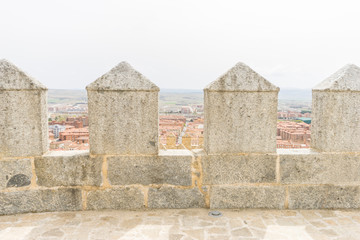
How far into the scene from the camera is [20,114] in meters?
2.99

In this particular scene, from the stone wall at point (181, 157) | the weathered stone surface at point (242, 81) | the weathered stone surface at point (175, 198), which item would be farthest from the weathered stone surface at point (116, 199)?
the weathered stone surface at point (242, 81)

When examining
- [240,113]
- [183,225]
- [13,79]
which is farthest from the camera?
[240,113]

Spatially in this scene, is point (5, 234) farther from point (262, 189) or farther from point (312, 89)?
point (312, 89)

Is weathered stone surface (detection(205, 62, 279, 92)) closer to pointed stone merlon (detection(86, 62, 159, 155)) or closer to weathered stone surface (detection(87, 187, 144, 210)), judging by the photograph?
pointed stone merlon (detection(86, 62, 159, 155))

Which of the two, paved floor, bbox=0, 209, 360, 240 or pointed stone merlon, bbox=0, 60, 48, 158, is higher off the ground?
pointed stone merlon, bbox=0, 60, 48, 158

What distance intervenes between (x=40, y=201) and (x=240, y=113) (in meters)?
2.41

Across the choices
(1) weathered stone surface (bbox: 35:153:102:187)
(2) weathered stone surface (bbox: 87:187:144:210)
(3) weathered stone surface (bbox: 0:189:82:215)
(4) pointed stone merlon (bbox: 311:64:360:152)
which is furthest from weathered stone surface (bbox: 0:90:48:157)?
(4) pointed stone merlon (bbox: 311:64:360:152)

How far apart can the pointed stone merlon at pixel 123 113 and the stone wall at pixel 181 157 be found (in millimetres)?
11

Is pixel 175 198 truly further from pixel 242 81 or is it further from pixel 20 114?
pixel 20 114

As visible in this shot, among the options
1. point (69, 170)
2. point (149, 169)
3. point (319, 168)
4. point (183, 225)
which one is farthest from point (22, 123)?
point (319, 168)

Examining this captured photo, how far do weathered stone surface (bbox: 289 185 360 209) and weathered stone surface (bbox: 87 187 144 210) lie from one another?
1767 mm

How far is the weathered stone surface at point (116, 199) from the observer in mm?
3170

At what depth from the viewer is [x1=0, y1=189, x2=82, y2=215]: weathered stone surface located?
3.06m

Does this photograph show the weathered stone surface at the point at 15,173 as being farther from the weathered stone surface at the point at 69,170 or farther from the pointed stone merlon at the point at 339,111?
the pointed stone merlon at the point at 339,111
